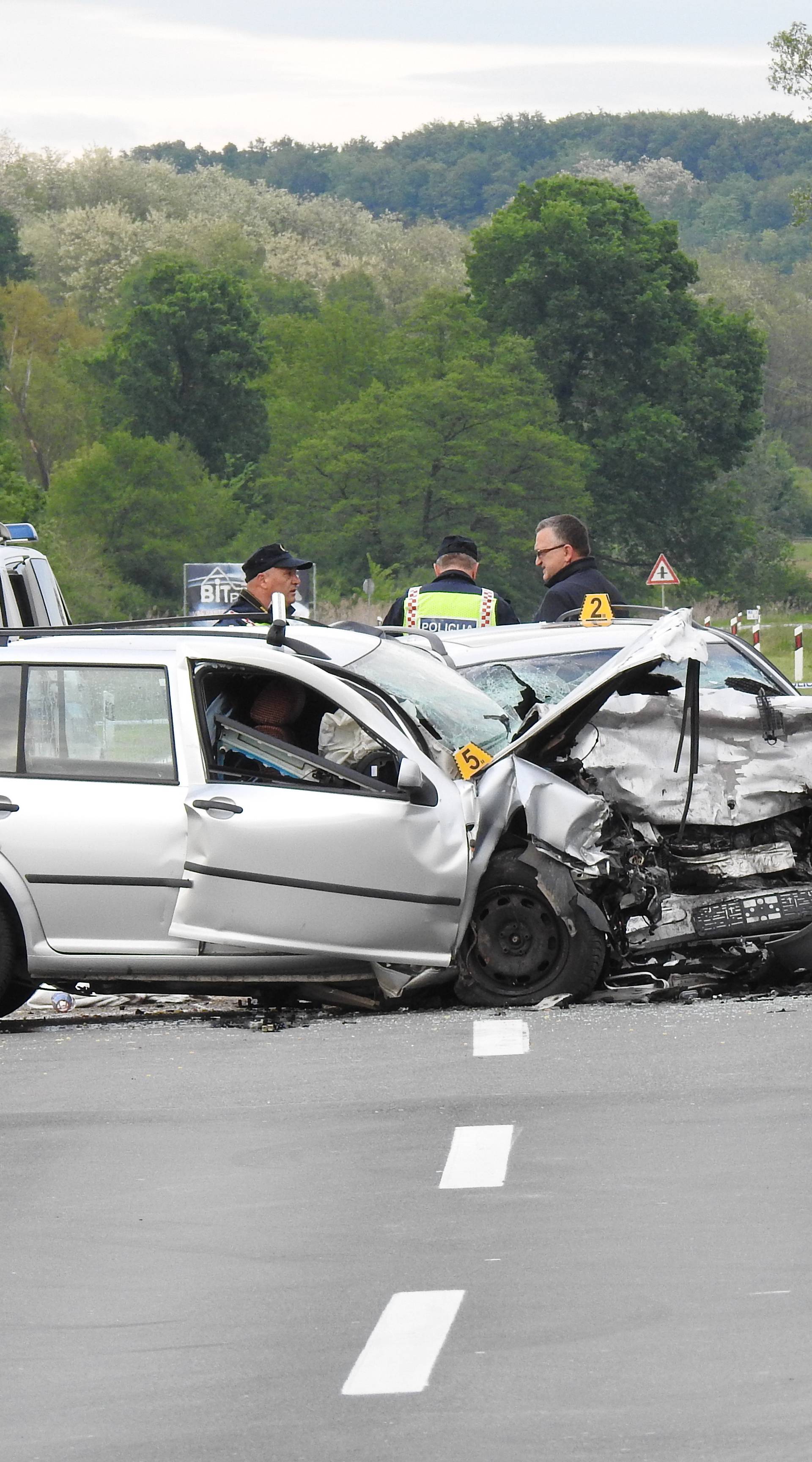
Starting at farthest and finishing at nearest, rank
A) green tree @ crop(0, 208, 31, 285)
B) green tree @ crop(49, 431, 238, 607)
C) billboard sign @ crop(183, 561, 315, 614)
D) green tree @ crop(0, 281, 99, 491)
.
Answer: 1. green tree @ crop(0, 208, 31, 285)
2. green tree @ crop(0, 281, 99, 491)
3. green tree @ crop(49, 431, 238, 607)
4. billboard sign @ crop(183, 561, 315, 614)

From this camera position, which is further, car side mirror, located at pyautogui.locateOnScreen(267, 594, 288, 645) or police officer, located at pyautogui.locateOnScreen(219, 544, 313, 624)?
police officer, located at pyautogui.locateOnScreen(219, 544, 313, 624)

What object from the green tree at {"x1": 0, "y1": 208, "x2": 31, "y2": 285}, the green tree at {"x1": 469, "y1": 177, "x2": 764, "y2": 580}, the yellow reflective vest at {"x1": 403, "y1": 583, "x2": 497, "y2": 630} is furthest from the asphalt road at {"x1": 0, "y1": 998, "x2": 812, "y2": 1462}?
the green tree at {"x1": 0, "y1": 208, "x2": 31, "y2": 285}

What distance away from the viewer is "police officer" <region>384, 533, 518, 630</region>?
12891 millimetres

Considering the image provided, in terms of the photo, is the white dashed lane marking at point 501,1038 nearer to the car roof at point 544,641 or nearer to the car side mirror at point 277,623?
the car side mirror at point 277,623

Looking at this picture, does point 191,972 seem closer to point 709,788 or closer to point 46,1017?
point 46,1017

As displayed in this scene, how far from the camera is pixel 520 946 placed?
9.53 m

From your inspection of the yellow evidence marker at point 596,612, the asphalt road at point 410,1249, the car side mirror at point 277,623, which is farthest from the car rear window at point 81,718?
the yellow evidence marker at point 596,612

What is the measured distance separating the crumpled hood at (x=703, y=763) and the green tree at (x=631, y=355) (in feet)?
257

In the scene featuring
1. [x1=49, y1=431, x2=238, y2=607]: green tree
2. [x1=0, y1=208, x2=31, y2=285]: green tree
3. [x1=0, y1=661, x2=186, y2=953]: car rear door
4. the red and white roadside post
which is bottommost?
[x1=49, y1=431, x2=238, y2=607]: green tree

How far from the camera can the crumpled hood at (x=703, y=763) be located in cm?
985

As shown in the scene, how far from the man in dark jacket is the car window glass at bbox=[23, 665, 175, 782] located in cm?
349

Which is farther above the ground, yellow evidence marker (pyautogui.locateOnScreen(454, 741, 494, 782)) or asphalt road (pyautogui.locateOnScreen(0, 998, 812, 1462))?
yellow evidence marker (pyautogui.locateOnScreen(454, 741, 494, 782))

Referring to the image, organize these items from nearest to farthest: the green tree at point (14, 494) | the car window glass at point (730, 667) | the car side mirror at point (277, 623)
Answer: the car side mirror at point (277, 623)
the car window glass at point (730, 667)
the green tree at point (14, 494)

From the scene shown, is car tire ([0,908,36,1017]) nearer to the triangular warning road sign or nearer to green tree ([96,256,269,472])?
the triangular warning road sign
